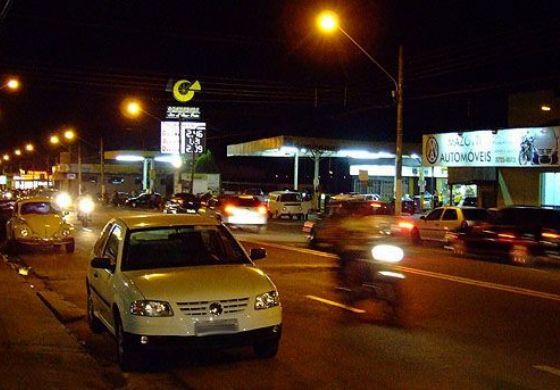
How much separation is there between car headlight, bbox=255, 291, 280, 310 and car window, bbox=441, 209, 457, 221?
19780 millimetres

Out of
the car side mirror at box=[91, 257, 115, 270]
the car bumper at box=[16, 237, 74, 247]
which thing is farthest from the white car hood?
the car bumper at box=[16, 237, 74, 247]

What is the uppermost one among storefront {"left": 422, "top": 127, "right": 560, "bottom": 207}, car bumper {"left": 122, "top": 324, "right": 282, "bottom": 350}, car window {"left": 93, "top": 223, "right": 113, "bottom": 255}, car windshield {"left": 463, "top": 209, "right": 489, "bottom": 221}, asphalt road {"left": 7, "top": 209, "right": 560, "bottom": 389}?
storefront {"left": 422, "top": 127, "right": 560, "bottom": 207}

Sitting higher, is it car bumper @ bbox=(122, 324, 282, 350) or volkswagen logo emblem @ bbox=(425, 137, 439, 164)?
volkswagen logo emblem @ bbox=(425, 137, 439, 164)

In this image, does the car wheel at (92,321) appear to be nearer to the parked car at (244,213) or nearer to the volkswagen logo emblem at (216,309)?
the volkswagen logo emblem at (216,309)

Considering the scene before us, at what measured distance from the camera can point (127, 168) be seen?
97.6 m

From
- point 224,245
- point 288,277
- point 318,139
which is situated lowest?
point 288,277

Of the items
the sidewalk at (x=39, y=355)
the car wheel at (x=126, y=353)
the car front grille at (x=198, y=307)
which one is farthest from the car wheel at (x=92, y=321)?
the car front grille at (x=198, y=307)

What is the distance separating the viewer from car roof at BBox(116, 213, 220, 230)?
930 cm

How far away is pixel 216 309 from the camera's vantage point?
796cm

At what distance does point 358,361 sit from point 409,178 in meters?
59.2

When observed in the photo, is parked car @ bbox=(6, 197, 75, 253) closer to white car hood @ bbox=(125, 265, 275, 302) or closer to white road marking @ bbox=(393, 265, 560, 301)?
white road marking @ bbox=(393, 265, 560, 301)

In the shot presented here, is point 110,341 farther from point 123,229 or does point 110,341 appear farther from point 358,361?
point 358,361

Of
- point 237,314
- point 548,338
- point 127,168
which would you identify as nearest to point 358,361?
point 237,314

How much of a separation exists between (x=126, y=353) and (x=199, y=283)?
1.07 m
